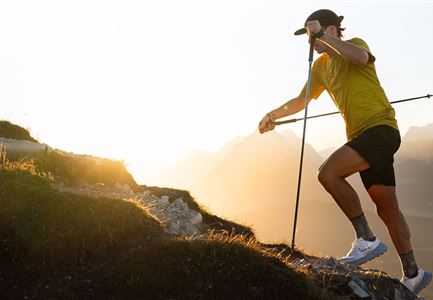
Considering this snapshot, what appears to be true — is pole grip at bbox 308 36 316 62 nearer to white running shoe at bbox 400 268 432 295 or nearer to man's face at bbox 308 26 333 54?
man's face at bbox 308 26 333 54

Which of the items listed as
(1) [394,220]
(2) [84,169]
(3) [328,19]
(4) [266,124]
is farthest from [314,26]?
(2) [84,169]

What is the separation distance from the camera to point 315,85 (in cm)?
1005

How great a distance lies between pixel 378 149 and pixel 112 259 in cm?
457

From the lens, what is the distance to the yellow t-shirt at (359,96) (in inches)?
332

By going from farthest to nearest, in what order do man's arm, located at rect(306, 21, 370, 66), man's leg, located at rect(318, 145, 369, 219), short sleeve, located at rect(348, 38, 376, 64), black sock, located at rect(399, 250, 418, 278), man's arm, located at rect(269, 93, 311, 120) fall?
man's arm, located at rect(269, 93, 311, 120)
black sock, located at rect(399, 250, 418, 278)
short sleeve, located at rect(348, 38, 376, 64)
man's leg, located at rect(318, 145, 369, 219)
man's arm, located at rect(306, 21, 370, 66)

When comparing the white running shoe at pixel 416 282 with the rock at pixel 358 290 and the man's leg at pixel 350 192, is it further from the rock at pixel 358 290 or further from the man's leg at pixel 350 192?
the rock at pixel 358 290

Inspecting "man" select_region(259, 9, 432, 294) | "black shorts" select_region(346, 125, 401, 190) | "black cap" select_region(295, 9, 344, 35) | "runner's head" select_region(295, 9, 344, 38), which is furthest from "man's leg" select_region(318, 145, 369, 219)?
"black cap" select_region(295, 9, 344, 35)

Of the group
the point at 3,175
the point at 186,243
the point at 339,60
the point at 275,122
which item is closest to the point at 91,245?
the point at 186,243

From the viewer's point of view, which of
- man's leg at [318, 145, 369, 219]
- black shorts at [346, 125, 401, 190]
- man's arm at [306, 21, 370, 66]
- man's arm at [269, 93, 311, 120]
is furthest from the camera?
man's arm at [269, 93, 311, 120]

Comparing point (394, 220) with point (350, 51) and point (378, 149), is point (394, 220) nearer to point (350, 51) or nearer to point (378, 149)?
point (378, 149)

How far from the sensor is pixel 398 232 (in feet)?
29.0

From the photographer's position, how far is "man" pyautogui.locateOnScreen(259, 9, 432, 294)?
8.32m

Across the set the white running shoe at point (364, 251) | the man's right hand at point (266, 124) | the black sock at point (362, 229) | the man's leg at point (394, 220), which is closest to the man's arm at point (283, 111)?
the man's right hand at point (266, 124)

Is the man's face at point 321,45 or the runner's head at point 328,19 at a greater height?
the runner's head at point 328,19
